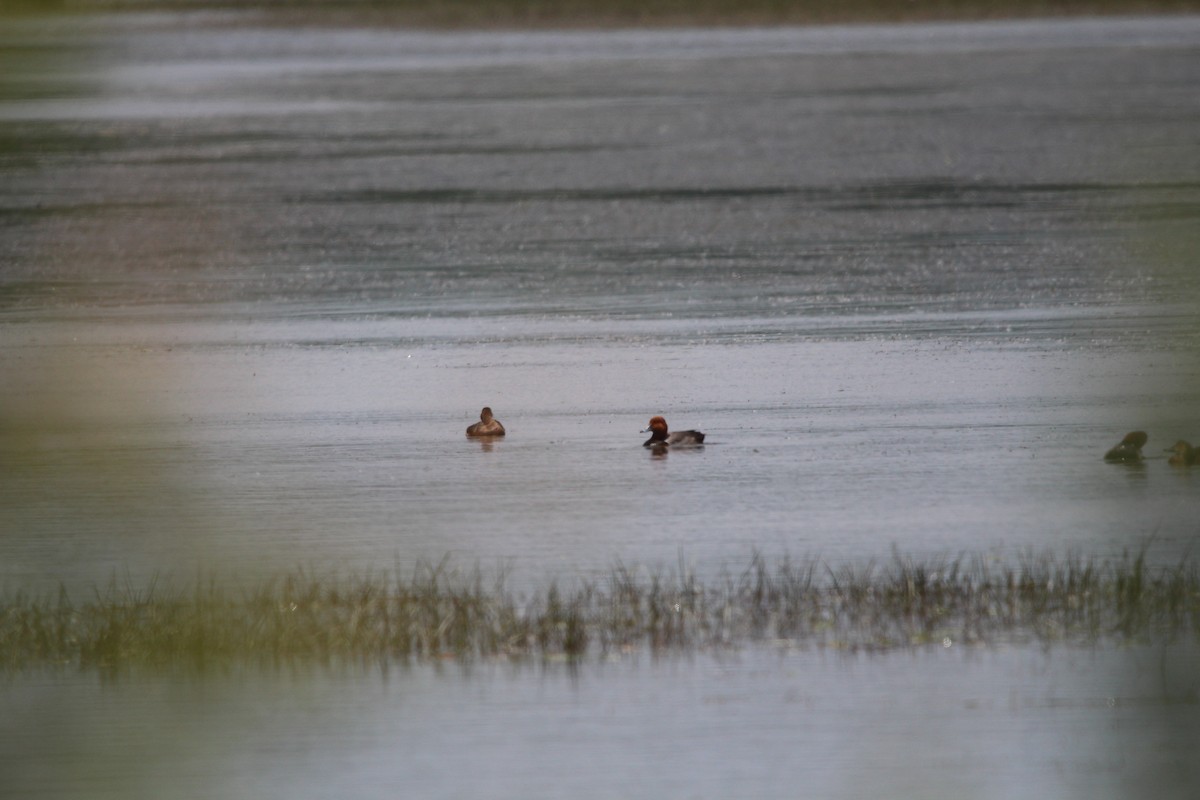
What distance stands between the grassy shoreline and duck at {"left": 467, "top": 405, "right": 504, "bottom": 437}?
1973 inches

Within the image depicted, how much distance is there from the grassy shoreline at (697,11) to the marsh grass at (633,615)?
181 feet

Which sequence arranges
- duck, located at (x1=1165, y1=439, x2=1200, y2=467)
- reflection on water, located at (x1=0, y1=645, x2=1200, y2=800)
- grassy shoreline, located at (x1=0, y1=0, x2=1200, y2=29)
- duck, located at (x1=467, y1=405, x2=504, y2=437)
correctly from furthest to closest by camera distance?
1. grassy shoreline, located at (x1=0, y1=0, x2=1200, y2=29)
2. duck, located at (x1=467, y1=405, x2=504, y2=437)
3. reflection on water, located at (x1=0, y1=645, x2=1200, y2=800)
4. duck, located at (x1=1165, y1=439, x2=1200, y2=467)

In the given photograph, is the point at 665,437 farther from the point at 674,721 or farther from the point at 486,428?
the point at 674,721

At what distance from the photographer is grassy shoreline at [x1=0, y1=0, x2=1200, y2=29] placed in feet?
206

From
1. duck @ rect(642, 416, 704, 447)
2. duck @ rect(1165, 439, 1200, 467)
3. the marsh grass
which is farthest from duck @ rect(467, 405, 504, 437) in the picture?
duck @ rect(1165, 439, 1200, 467)

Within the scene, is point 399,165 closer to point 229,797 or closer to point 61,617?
point 61,617

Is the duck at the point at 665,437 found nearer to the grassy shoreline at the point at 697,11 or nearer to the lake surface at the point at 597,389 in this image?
the lake surface at the point at 597,389

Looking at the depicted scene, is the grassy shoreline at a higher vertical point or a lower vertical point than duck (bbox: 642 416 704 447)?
higher

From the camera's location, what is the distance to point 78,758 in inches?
90.7

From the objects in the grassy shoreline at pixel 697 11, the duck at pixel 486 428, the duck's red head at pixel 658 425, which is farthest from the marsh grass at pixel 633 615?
the grassy shoreline at pixel 697 11

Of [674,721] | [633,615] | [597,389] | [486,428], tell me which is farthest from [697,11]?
[674,721]

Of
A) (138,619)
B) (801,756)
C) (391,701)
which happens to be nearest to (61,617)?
(138,619)

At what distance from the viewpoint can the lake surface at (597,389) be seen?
9.22 feet

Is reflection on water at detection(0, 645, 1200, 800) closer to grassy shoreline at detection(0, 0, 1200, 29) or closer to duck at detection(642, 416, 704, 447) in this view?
duck at detection(642, 416, 704, 447)
